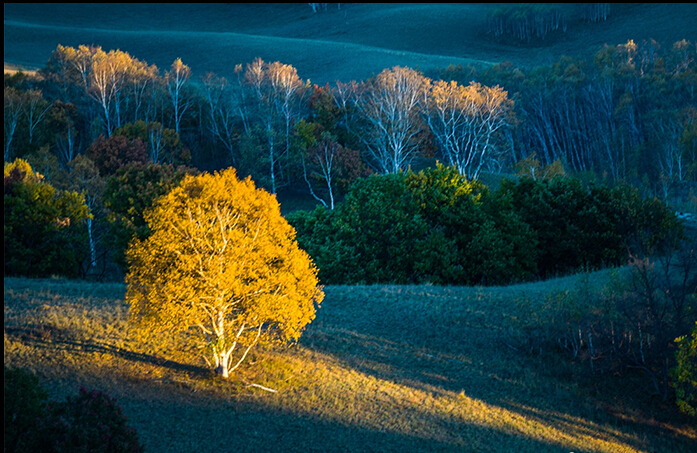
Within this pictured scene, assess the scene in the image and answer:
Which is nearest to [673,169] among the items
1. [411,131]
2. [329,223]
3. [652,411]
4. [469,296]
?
[411,131]

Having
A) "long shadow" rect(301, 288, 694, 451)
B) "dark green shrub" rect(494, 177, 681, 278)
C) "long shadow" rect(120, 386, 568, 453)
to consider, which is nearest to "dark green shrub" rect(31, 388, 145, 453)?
"long shadow" rect(120, 386, 568, 453)

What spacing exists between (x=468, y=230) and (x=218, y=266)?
2094cm

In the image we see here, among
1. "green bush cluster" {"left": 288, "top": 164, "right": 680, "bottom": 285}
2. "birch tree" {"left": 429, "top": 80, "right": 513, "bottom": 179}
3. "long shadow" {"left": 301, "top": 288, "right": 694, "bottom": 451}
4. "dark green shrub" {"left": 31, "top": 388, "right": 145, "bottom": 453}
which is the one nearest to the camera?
"dark green shrub" {"left": 31, "top": 388, "right": 145, "bottom": 453}

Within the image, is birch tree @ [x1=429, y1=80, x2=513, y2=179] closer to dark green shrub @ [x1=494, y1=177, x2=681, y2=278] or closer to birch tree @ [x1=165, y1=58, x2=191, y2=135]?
dark green shrub @ [x1=494, y1=177, x2=681, y2=278]

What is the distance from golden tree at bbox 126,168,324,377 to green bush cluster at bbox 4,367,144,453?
452 centimetres

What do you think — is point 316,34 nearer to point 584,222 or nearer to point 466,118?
point 466,118

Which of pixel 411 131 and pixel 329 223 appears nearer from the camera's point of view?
pixel 329 223

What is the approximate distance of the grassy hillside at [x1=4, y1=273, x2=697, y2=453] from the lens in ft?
48.8

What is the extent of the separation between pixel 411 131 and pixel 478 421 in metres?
52.7

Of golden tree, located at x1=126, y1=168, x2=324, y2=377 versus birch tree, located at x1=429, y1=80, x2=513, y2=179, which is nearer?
golden tree, located at x1=126, y1=168, x2=324, y2=377

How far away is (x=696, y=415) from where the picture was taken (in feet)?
57.4

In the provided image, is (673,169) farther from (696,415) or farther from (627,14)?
(627,14)

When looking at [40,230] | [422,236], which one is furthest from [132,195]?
[422,236]

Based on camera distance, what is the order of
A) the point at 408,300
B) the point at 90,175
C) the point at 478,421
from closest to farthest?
1. the point at 478,421
2. the point at 408,300
3. the point at 90,175
